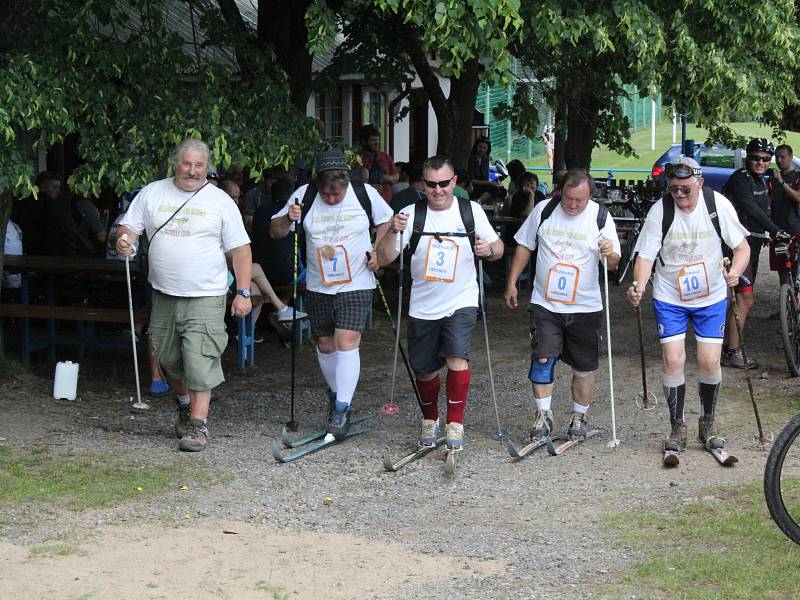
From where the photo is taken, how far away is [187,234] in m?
7.92

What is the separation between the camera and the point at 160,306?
8148 mm

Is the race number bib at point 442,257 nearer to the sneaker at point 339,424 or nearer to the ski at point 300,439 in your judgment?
the sneaker at point 339,424

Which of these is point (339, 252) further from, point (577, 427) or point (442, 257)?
point (577, 427)

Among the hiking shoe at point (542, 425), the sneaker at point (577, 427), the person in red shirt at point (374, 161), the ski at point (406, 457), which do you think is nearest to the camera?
the ski at point (406, 457)

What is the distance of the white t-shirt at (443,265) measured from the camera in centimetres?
781

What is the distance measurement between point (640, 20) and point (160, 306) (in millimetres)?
3587

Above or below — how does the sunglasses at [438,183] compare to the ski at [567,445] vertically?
above

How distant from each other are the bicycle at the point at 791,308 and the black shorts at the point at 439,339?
3.70 meters

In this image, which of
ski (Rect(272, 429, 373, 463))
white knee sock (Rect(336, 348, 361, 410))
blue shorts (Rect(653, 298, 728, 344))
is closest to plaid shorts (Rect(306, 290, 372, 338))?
white knee sock (Rect(336, 348, 361, 410))

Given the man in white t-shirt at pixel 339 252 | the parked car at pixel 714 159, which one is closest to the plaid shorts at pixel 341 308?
the man in white t-shirt at pixel 339 252

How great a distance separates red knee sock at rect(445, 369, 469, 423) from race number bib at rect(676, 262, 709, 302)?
136cm

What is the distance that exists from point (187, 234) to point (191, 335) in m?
0.61

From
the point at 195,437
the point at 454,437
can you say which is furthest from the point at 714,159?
the point at 195,437

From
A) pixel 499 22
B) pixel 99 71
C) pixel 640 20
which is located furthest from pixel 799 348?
pixel 99 71
